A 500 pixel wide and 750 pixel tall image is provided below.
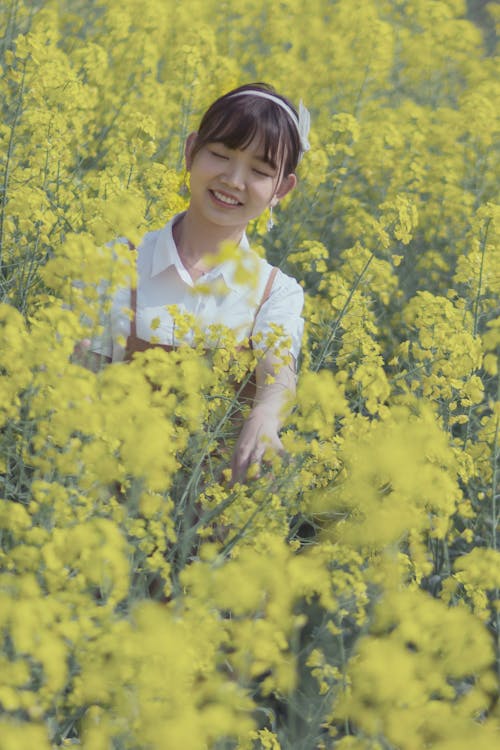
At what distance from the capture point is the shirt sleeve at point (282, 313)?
2.50 meters

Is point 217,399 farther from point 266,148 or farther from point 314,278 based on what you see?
point 314,278

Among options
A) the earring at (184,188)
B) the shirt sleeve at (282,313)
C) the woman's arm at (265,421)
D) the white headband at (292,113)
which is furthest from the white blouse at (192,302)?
the earring at (184,188)

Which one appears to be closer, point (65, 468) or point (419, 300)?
point (65, 468)

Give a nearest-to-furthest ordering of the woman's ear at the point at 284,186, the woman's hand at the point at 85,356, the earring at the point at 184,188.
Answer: the woman's hand at the point at 85,356 → the woman's ear at the point at 284,186 → the earring at the point at 184,188

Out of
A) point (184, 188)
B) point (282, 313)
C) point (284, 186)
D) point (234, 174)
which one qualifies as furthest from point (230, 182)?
point (184, 188)

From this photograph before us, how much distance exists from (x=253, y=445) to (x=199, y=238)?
693 millimetres

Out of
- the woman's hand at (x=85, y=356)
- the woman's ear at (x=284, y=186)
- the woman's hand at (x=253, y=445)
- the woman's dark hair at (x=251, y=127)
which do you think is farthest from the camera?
the woman's ear at (x=284, y=186)

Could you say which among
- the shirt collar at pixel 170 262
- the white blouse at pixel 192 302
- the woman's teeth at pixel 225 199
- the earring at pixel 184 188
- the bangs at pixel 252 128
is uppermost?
the bangs at pixel 252 128

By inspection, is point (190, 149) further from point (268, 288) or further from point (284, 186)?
point (268, 288)

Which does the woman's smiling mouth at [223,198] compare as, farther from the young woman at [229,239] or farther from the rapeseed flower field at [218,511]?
the rapeseed flower field at [218,511]

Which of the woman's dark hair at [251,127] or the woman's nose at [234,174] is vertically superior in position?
the woman's dark hair at [251,127]

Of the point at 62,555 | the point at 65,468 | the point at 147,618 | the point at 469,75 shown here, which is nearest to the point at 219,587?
the point at 147,618

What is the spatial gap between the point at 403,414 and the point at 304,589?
19.7 inches

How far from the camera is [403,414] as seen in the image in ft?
6.91
